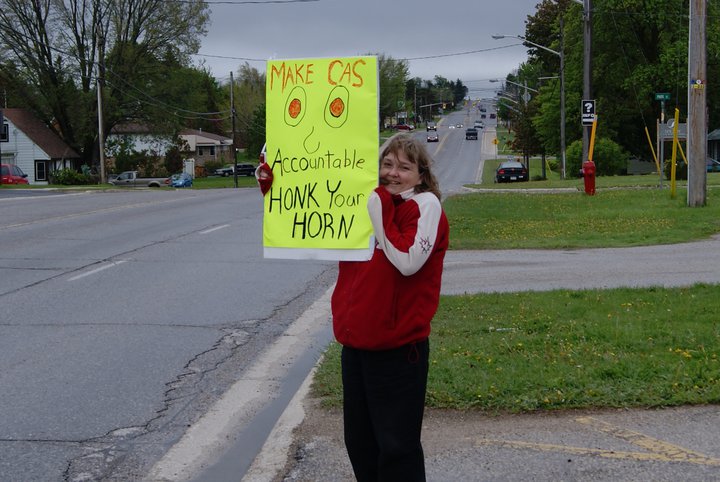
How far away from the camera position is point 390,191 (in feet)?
14.3

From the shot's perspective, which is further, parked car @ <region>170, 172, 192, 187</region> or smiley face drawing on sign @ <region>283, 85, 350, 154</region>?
parked car @ <region>170, 172, 192, 187</region>

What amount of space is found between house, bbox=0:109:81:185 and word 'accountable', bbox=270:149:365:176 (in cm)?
6574

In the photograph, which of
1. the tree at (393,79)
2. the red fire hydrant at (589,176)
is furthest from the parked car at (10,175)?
the red fire hydrant at (589,176)

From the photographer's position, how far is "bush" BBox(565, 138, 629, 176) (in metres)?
49.3

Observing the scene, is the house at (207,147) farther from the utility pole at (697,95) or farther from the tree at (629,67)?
the utility pole at (697,95)

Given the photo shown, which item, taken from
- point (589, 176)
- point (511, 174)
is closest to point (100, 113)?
point (511, 174)

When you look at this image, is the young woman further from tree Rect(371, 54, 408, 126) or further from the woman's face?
tree Rect(371, 54, 408, 126)

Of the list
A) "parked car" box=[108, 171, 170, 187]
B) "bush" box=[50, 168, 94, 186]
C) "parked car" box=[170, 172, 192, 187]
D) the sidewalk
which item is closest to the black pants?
the sidewalk

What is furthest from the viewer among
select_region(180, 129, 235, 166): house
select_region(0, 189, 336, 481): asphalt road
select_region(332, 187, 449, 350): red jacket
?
select_region(180, 129, 235, 166): house

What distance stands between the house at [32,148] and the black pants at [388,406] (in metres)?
66.2

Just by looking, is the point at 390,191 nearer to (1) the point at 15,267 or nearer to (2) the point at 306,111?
(2) the point at 306,111

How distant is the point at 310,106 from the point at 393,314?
1.11 m

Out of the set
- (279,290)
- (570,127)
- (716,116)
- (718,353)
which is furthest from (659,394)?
(716,116)

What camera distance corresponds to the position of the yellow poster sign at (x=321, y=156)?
4422 millimetres
